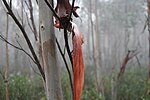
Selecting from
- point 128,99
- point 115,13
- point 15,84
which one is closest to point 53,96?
point 15,84

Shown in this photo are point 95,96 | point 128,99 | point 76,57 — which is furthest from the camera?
point 128,99

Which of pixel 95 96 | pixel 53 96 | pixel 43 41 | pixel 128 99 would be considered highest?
pixel 43 41

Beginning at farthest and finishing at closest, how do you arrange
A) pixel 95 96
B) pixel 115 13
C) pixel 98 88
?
pixel 115 13
pixel 98 88
pixel 95 96

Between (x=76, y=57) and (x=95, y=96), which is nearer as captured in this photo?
(x=76, y=57)

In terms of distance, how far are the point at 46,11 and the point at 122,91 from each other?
385 centimetres

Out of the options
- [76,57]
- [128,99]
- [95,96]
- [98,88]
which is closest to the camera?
[76,57]

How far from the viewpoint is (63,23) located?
18.9 inches

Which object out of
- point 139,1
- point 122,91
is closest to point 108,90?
point 122,91

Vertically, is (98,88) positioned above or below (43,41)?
below

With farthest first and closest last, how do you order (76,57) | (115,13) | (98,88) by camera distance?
(115,13) < (98,88) < (76,57)

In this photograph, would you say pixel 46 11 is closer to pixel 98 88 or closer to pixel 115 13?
pixel 98 88

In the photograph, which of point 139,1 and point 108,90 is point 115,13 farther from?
point 108,90

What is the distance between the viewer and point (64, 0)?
1.66ft

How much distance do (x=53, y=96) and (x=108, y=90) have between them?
150 inches
